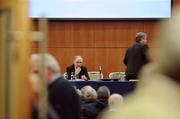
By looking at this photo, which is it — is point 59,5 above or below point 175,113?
above

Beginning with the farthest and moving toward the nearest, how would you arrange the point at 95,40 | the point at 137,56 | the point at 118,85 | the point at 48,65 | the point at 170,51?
the point at 95,40 → the point at 137,56 → the point at 118,85 → the point at 48,65 → the point at 170,51

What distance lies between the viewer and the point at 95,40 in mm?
13422

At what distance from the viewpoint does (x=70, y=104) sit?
3.64 metres

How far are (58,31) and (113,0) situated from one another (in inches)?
64.3

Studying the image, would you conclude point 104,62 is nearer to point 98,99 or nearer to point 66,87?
point 98,99

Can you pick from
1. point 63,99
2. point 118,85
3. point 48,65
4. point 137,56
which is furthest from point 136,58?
point 48,65

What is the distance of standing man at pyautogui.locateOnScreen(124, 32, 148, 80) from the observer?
9.21 metres

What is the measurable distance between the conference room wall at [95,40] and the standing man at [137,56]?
371 cm

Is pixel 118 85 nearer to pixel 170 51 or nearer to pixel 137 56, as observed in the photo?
pixel 137 56

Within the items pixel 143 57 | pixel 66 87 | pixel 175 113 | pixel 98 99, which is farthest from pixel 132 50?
pixel 175 113

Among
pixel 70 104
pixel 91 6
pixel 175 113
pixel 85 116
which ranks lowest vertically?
pixel 85 116

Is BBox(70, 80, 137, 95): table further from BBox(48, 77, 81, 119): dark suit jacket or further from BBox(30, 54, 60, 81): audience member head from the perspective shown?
BBox(30, 54, 60, 81): audience member head

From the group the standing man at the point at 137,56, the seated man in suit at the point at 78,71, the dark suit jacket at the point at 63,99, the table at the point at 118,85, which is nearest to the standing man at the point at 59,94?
the dark suit jacket at the point at 63,99

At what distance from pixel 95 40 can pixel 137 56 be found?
4.18 meters
